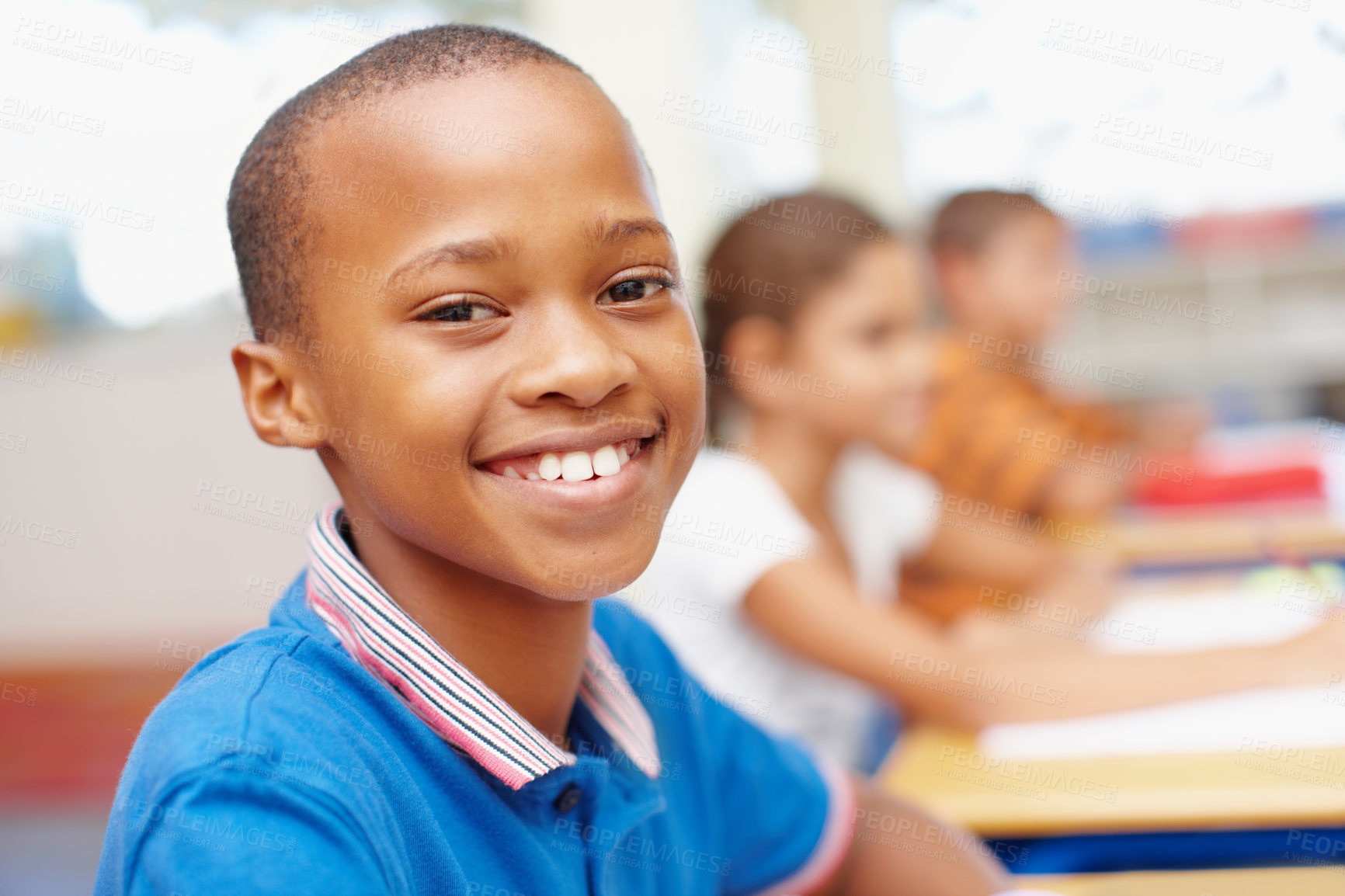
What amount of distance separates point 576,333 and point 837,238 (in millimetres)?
1099

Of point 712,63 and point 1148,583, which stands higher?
point 712,63

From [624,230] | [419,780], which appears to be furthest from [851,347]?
[419,780]

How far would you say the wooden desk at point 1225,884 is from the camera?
889mm

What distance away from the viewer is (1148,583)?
6.58 feet

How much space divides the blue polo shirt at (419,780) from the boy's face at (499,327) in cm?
9

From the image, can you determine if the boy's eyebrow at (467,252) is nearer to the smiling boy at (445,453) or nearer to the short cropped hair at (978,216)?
the smiling boy at (445,453)

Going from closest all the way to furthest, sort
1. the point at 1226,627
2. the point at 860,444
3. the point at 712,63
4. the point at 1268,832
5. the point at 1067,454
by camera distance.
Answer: the point at 1268,832 → the point at 1226,627 → the point at 860,444 → the point at 1067,454 → the point at 712,63

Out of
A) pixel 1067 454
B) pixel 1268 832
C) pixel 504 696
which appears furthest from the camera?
pixel 1067 454

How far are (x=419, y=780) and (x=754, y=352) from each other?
112cm

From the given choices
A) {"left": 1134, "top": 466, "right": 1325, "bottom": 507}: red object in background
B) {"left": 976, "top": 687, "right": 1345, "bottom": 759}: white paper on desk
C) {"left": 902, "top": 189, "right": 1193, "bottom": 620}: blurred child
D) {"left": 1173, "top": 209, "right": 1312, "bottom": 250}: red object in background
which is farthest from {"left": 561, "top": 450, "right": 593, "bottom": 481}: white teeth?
{"left": 1173, "top": 209, "right": 1312, "bottom": 250}: red object in background

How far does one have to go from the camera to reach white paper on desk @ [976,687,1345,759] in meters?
1.14

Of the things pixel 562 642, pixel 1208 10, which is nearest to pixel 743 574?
pixel 562 642

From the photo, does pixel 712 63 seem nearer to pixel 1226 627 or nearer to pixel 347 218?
A: pixel 1226 627

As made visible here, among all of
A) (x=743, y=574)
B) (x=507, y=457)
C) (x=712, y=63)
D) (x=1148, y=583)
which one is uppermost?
(x=712, y=63)
